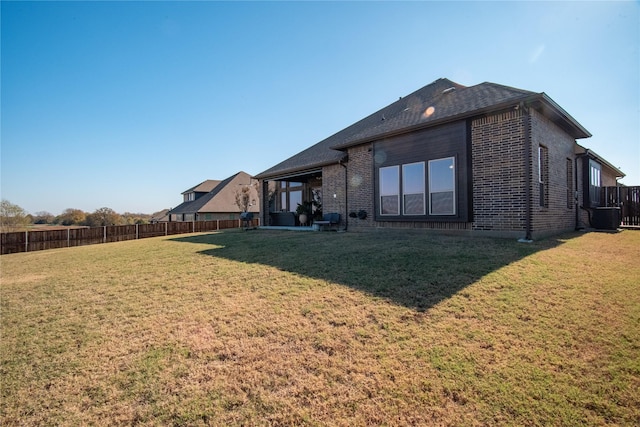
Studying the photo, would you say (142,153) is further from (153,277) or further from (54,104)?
(153,277)

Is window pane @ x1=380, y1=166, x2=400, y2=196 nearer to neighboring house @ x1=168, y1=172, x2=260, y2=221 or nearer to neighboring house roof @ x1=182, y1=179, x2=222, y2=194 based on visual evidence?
neighboring house @ x1=168, y1=172, x2=260, y2=221

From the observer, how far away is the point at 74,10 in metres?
7.91

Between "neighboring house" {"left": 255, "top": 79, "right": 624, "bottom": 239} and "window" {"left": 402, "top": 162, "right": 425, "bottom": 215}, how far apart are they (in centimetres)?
3

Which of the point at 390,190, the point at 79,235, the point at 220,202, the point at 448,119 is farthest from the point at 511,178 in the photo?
the point at 220,202

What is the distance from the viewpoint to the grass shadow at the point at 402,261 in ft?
13.6

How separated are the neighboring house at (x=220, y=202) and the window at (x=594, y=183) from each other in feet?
89.8

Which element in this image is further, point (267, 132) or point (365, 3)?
point (267, 132)

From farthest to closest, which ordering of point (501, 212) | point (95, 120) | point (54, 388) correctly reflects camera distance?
point (95, 120)
point (501, 212)
point (54, 388)

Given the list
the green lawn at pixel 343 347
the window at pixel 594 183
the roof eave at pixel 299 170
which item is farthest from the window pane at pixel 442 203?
the window at pixel 594 183

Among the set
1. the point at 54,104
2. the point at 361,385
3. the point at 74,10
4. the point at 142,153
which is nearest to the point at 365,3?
the point at 74,10

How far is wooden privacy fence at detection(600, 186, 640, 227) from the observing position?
42.7ft

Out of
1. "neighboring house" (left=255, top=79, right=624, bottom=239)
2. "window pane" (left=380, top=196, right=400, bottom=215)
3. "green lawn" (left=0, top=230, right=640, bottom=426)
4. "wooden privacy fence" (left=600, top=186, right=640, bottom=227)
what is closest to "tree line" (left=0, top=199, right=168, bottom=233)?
"green lawn" (left=0, top=230, right=640, bottom=426)

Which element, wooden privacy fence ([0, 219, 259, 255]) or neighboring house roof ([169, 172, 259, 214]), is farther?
neighboring house roof ([169, 172, 259, 214])

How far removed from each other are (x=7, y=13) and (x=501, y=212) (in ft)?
48.8
